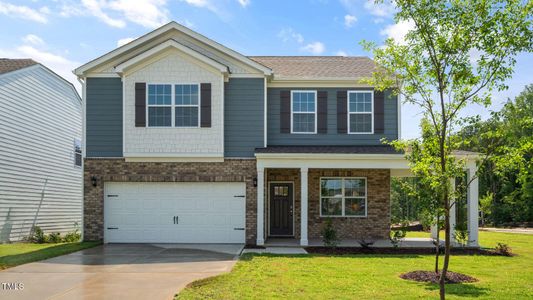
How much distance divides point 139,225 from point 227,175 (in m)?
3.49

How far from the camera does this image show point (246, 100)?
17.6 metres

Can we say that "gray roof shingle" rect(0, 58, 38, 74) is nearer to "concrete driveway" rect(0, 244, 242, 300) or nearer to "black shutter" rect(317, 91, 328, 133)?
"concrete driveway" rect(0, 244, 242, 300)

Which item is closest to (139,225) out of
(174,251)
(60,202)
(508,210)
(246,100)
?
(174,251)

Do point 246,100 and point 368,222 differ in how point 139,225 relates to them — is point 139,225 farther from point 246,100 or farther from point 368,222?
point 368,222

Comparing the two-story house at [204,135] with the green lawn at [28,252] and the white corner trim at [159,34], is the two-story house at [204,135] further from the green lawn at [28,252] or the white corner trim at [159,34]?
the green lawn at [28,252]

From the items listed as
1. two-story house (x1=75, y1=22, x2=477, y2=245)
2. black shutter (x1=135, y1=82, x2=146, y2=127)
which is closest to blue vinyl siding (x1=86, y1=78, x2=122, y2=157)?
two-story house (x1=75, y1=22, x2=477, y2=245)

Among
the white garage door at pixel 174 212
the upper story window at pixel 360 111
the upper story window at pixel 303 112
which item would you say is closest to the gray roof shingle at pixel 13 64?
the white garage door at pixel 174 212

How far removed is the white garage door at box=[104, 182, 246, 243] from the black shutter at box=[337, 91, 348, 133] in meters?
4.08

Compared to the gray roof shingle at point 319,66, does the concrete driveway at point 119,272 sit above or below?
below

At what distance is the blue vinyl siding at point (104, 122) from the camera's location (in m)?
17.6

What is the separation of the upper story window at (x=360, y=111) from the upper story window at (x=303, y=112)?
1.29 meters

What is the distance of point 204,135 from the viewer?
17.2m

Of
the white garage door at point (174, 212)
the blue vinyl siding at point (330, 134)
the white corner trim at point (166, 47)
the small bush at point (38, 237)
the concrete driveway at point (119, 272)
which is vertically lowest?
the small bush at point (38, 237)

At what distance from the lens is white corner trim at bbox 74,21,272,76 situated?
17.5 metres
